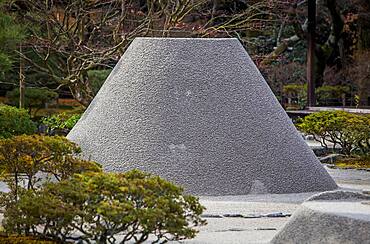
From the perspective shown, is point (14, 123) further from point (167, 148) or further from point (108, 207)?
point (108, 207)

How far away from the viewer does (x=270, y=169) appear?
45.5 ft

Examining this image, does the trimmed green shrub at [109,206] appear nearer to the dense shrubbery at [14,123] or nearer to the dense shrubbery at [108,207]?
the dense shrubbery at [108,207]

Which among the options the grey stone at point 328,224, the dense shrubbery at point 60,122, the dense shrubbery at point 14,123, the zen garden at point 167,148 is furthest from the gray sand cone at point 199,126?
the dense shrubbery at point 60,122

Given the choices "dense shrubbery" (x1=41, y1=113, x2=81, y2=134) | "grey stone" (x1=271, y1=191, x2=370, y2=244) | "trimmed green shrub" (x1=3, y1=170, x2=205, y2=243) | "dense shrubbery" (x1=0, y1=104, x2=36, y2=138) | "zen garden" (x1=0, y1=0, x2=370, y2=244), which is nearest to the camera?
"trimmed green shrub" (x1=3, y1=170, x2=205, y2=243)

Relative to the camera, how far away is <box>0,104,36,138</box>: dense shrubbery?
16.0 m

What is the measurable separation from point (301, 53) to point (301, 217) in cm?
2624

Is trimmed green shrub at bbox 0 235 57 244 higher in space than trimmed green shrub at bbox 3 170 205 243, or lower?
lower

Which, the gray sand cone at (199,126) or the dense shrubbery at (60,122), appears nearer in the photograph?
the gray sand cone at (199,126)

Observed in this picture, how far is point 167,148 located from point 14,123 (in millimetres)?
3524

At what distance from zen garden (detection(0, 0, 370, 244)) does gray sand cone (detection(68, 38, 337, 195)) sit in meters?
0.02

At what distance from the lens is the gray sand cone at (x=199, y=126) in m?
13.8

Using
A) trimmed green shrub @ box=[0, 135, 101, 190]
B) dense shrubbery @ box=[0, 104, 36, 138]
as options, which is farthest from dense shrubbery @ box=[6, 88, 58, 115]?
trimmed green shrub @ box=[0, 135, 101, 190]

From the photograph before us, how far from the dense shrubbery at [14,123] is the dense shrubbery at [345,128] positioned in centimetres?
588

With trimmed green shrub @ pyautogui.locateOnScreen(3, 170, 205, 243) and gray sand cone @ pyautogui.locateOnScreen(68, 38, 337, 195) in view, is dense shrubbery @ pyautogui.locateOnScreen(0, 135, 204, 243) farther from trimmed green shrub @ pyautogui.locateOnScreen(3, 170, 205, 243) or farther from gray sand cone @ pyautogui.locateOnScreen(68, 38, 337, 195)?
gray sand cone @ pyautogui.locateOnScreen(68, 38, 337, 195)
